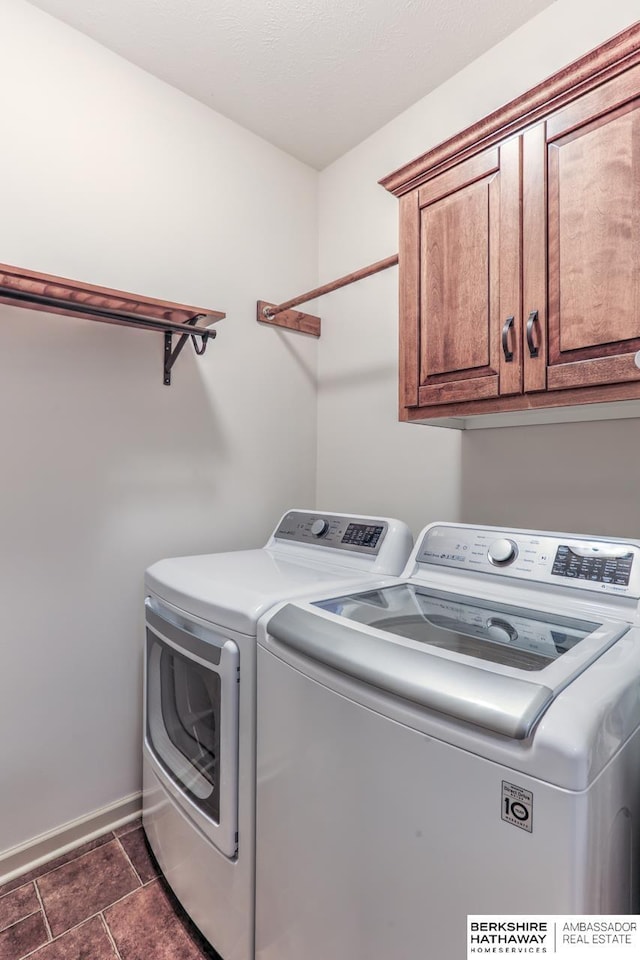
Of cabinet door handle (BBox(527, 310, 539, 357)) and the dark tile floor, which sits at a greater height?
cabinet door handle (BBox(527, 310, 539, 357))

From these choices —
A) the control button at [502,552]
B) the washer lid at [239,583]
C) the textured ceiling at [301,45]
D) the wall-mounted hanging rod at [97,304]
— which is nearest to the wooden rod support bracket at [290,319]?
the wall-mounted hanging rod at [97,304]

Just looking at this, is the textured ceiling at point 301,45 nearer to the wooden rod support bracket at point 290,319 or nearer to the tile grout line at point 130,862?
the wooden rod support bracket at point 290,319

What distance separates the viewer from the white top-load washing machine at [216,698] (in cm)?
115

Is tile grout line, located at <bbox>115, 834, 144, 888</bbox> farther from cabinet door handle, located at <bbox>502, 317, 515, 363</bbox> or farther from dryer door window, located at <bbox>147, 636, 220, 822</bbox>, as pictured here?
cabinet door handle, located at <bbox>502, 317, 515, 363</bbox>

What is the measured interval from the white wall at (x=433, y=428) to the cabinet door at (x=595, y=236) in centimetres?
40

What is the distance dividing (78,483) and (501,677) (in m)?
1.49

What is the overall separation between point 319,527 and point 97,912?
1316mm

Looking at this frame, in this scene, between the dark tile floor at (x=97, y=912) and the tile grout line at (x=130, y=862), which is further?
the tile grout line at (x=130, y=862)

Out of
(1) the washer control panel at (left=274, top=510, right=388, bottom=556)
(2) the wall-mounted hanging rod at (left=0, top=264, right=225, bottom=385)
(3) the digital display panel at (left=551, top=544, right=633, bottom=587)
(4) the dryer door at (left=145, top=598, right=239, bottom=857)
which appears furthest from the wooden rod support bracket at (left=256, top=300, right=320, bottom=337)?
(3) the digital display panel at (left=551, top=544, right=633, bottom=587)

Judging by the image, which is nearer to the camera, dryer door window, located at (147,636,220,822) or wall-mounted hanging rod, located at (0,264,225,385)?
dryer door window, located at (147,636,220,822)

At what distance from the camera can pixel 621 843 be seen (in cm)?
72

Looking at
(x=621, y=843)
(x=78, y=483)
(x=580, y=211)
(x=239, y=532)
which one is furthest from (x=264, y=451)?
(x=621, y=843)

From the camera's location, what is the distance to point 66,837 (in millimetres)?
1637

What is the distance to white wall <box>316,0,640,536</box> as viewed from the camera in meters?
1.48
